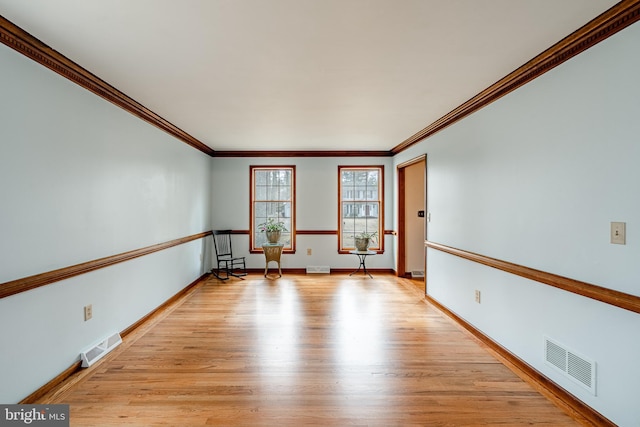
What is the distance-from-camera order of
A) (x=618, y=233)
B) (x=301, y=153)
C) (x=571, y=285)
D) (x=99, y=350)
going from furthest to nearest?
(x=301, y=153), (x=99, y=350), (x=571, y=285), (x=618, y=233)

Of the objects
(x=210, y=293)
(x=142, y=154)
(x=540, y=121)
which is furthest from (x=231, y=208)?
(x=540, y=121)

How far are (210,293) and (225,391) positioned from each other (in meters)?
2.61

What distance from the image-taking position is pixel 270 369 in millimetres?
2426

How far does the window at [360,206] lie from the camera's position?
602 cm

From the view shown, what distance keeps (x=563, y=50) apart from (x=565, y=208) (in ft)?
3.40

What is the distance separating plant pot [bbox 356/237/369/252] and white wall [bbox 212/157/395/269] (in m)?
0.48

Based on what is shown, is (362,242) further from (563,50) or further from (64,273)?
(64,273)

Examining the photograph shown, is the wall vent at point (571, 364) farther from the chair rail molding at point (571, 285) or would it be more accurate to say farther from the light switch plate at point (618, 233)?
the light switch plate at point (618, 233)

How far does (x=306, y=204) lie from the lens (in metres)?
5.96

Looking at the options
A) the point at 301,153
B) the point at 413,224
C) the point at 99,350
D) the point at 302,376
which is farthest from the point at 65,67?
the point at 413,224

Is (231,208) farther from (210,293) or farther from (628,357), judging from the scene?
(628,357)

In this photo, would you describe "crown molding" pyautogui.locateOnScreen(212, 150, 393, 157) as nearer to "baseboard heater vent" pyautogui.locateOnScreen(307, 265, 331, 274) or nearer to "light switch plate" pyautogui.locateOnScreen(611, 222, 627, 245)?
"baseboard heater vent" pyautogui.locateOnScreen(307, 265, 331, 274)

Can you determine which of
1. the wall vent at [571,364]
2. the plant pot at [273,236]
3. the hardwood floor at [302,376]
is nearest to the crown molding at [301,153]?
the plant pot at [273,236]

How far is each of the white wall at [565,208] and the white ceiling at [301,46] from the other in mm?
344
